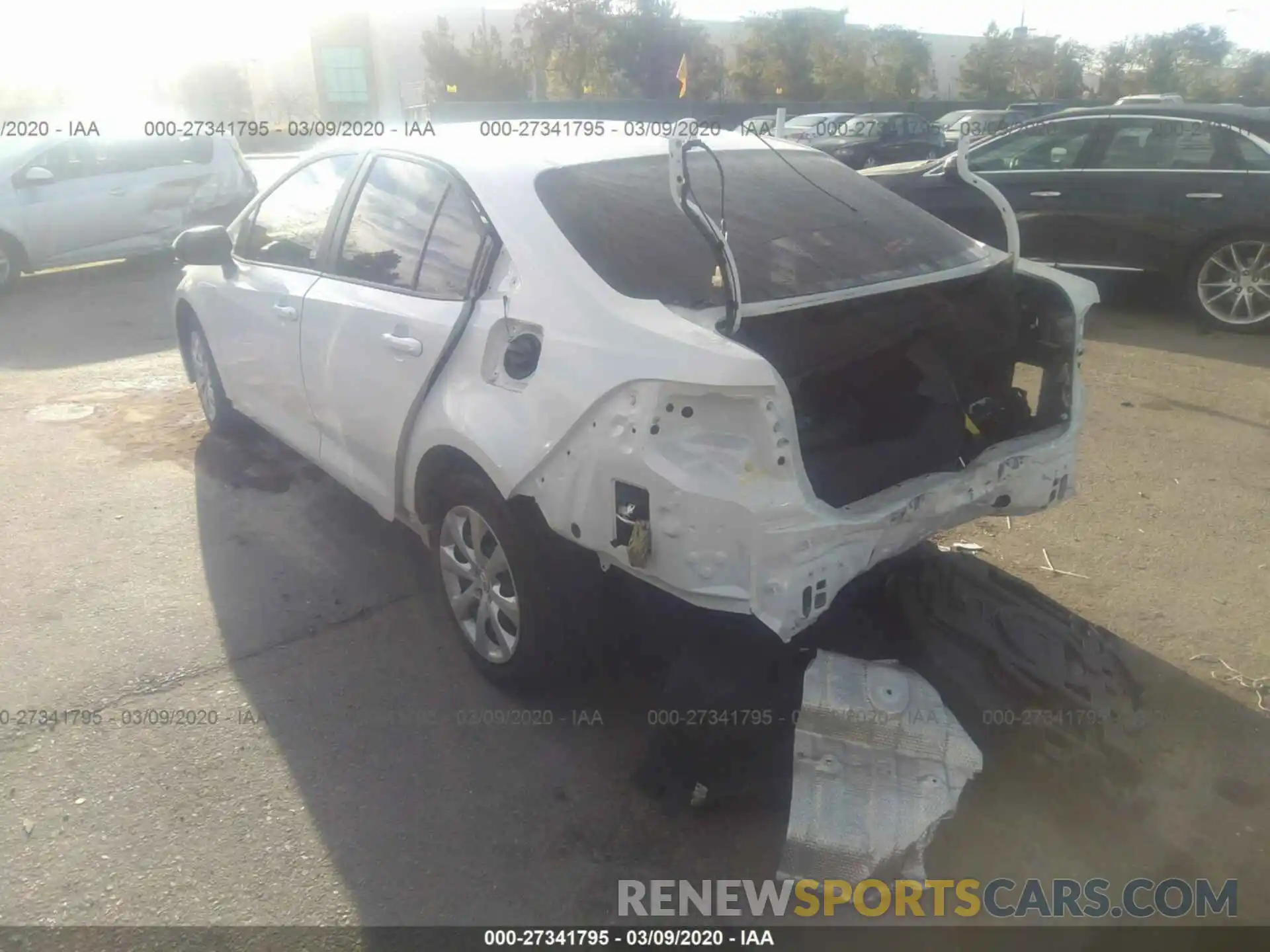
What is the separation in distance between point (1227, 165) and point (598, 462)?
267 inches

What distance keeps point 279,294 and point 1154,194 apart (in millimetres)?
6518

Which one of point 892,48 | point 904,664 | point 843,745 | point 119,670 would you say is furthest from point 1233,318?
point 892,48

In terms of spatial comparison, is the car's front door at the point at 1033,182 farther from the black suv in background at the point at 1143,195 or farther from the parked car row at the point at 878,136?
the parked car row at the point at 878,136

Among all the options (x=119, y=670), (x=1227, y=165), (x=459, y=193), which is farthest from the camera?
(x=1227, y=165)

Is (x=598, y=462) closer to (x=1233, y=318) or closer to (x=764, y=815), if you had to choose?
(x=764, y=815)

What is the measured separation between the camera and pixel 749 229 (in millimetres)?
2922

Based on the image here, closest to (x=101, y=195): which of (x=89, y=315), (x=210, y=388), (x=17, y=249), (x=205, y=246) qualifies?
(x=17, y=249)

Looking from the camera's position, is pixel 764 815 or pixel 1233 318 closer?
pixel 764 815

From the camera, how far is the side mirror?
4148mm

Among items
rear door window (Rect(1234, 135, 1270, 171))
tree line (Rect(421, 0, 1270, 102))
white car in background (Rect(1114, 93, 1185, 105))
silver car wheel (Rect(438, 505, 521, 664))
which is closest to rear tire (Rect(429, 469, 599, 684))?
silver car wheel (Rect(438, 505, 521, 664))

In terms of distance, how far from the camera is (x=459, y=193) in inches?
121

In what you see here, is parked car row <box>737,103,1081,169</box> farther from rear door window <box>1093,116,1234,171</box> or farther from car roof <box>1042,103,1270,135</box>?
rear door window <box>1093,116,1234,171</box>

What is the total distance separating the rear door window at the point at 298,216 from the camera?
12.4 ft

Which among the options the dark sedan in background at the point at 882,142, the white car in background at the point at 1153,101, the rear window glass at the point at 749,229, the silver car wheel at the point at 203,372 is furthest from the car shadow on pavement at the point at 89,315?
the dark sedan in background at the point at 882,142
